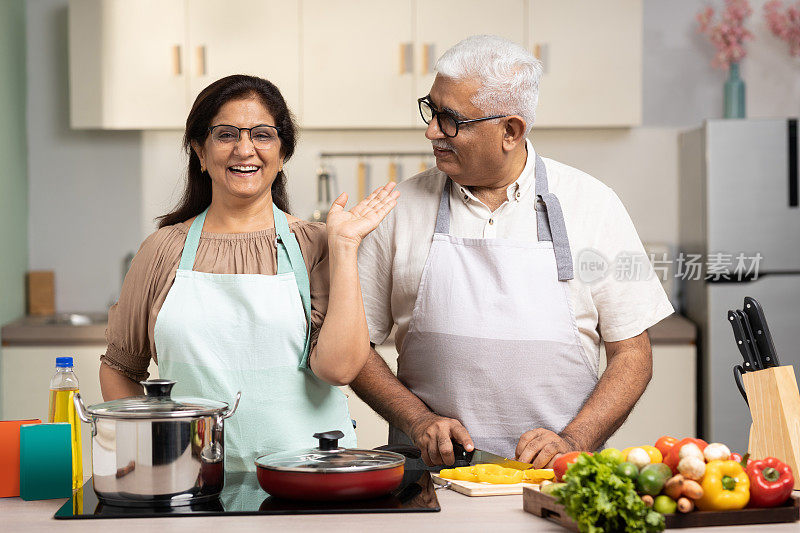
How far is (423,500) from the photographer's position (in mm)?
1326

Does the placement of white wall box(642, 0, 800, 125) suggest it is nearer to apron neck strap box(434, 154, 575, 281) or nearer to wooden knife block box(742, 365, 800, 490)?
apron neck strap box(434, 154, 575, 281)

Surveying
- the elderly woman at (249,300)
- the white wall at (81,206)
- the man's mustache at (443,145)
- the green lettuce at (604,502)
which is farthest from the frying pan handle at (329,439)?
the white wall at (81,206)

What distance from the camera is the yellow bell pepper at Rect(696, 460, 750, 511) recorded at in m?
1.21

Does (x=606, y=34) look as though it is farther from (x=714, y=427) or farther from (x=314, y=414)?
(x=314, y=414)

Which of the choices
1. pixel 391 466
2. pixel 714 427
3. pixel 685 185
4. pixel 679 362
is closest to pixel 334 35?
pixel 685 185

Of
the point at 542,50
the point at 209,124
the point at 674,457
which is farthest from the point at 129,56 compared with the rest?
the point at 674,457

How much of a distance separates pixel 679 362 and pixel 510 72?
1.99 meters

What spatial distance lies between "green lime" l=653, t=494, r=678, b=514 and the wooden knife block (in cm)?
43

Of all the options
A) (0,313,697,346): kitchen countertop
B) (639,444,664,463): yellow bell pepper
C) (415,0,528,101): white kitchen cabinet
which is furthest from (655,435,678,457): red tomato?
(415,0,528,101): white kitchen cabinet

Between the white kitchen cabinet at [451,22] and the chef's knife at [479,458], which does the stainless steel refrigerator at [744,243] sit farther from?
the chef's knife at [479,458]

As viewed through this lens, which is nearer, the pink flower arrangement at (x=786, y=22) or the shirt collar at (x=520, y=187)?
the shirt collar at (x=520, y=187)

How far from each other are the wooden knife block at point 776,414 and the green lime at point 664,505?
16.9 inches

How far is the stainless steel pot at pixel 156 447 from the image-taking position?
125 cm

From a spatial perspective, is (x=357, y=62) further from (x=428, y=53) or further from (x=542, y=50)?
(x=542, y=50)
